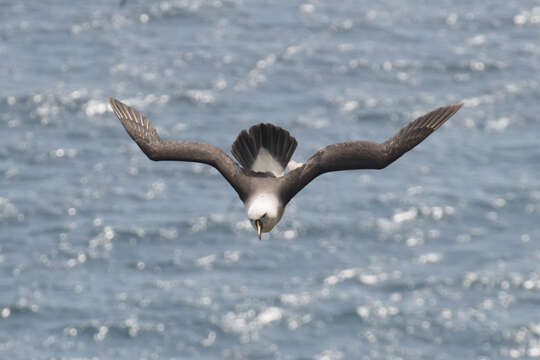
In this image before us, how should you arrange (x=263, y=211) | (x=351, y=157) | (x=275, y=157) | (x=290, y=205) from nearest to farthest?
(x=263, y=211), (x=351, y=157), (x=275, y=157), (x=290, y=205)

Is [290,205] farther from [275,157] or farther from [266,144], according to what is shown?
[266,144]

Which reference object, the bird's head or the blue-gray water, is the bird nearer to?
the bird's head

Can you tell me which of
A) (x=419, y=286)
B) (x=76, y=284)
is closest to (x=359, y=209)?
(x=419, y=286)

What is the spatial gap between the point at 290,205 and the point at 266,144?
102 metres

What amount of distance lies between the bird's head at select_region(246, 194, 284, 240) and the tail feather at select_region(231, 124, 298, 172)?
120cm

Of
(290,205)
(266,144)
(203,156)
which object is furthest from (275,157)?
(290,205)

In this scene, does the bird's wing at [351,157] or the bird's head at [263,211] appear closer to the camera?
the bird's head at [263,211]

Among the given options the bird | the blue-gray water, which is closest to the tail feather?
the bird

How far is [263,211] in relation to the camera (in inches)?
879

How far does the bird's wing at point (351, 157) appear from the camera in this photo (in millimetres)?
22906

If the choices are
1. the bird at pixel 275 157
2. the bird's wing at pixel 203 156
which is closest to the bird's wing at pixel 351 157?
the bird at pixel 275 157

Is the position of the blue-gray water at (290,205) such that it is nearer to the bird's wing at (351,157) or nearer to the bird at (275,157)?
the bird at (275,157)

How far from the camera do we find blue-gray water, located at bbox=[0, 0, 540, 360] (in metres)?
112

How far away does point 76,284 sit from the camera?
12125 centimetres
